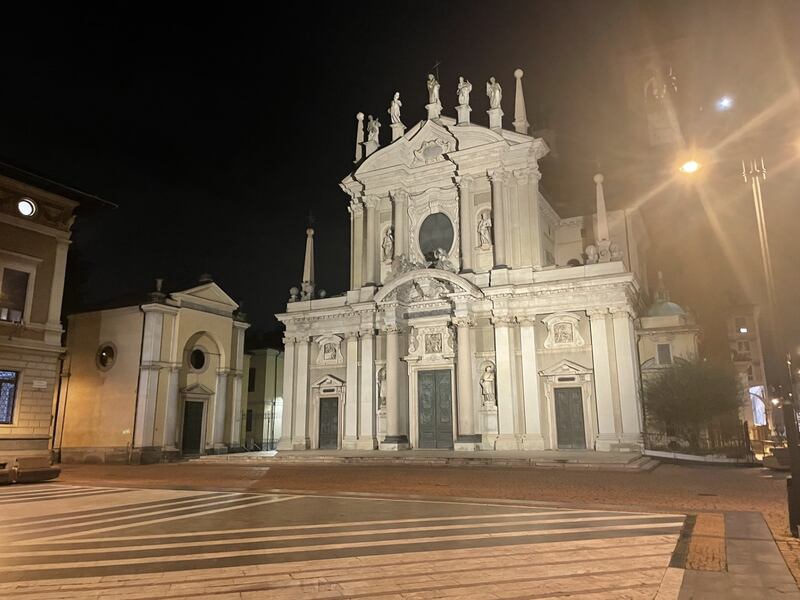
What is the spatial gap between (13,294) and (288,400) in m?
13.7

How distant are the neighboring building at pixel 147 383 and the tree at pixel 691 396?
22.6 meters

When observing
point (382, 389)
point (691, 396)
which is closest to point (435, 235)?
point (382, 389)

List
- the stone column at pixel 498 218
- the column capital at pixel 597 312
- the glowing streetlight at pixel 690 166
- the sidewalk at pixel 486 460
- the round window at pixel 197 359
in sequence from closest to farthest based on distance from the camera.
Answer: the glowing streetlight at pixel 690 166 < the sidewalk at pixel 486 460 < the column capital at pixel 597 312 < the stone column at pixel 498 218 < the round window at pixel 197 359

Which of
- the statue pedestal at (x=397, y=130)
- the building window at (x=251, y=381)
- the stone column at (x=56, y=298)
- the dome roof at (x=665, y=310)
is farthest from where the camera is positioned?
the building window at (x=251, y=381)

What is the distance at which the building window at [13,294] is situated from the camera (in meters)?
20.5

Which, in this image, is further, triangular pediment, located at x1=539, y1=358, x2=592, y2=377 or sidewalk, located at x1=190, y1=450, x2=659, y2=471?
triangular pediment, located at x1=539, y1=358, x2=592, y2=377

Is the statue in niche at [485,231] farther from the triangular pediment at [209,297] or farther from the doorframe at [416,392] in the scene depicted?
the triangular pediment at [209,297]

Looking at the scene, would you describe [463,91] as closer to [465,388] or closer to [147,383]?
[465,388]

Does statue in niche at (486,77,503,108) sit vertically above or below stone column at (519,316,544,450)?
above

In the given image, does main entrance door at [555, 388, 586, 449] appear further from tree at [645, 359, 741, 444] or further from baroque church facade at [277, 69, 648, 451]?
tree at [645, 359, 741, 444]

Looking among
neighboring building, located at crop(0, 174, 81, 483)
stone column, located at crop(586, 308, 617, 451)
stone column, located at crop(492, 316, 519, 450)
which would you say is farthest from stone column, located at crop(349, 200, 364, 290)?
neighboring building, located at crop(0, 174, 81, 483)

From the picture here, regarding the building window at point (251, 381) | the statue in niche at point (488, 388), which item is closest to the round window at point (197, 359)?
the building window at point (251, 381)

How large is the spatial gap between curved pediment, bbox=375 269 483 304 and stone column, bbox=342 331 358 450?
302 centimetres

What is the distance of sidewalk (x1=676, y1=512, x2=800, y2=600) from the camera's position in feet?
16.4
